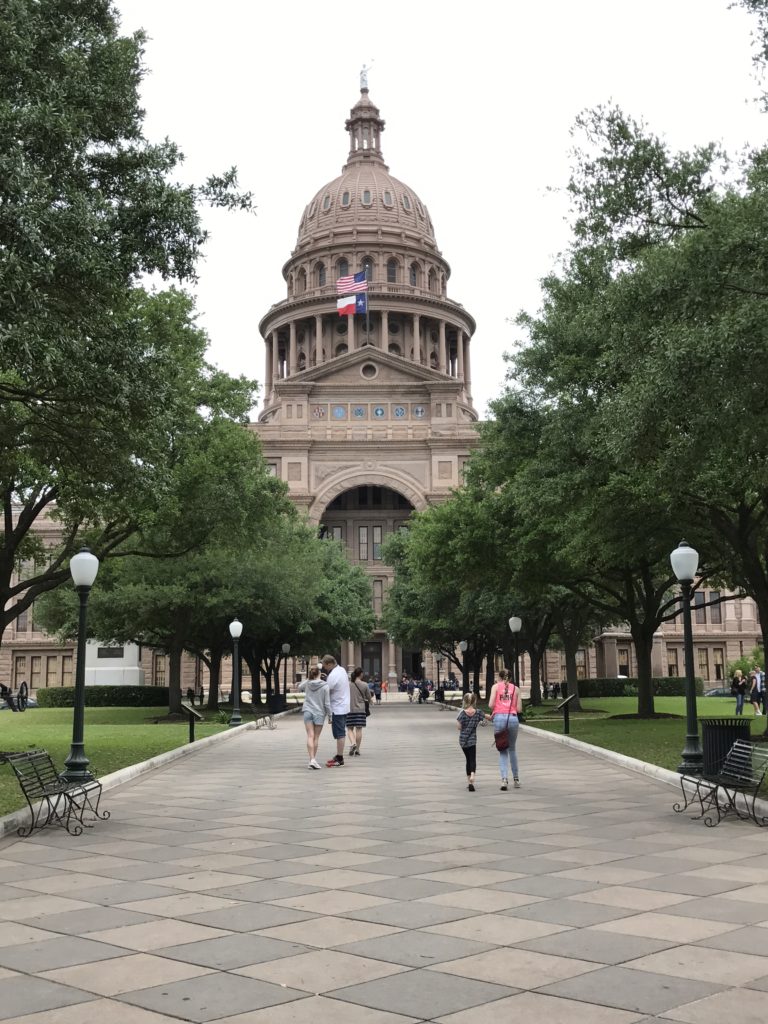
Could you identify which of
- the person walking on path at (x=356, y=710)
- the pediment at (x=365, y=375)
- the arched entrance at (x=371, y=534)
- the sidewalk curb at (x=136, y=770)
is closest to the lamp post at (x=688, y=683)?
the person walking on path at (x=356, y=710)

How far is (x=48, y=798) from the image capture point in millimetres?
11617

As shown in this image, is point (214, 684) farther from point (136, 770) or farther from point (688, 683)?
point (688, 683)

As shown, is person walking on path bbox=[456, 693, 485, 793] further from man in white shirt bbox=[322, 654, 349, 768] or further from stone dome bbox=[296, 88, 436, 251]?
A: stone dome bbox=[296, 88, 436, 251]

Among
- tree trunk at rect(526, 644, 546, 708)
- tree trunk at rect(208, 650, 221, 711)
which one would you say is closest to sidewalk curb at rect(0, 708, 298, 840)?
tree trunk at rect(208, 650, 221, 711)

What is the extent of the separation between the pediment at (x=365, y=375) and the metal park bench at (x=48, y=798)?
80961 mm

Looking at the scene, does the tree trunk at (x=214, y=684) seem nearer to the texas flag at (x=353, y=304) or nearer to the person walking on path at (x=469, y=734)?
the person walking on path at (x=469, y=734)

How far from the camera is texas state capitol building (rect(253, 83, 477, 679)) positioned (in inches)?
3558

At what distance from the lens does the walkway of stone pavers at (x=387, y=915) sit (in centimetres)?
529

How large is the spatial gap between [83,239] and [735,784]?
10.1 meters

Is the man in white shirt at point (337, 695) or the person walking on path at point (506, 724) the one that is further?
the man in white shirt at point (337, 695)

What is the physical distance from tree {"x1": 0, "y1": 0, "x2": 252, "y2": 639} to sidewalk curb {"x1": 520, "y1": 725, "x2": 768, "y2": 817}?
9361 mm

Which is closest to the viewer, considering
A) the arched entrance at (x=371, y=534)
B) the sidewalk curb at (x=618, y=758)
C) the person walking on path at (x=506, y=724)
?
the person walking on path at (x=506, y=724)

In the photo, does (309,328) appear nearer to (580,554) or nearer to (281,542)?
(281,542)

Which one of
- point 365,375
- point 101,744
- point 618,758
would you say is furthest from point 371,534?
point 618,758
